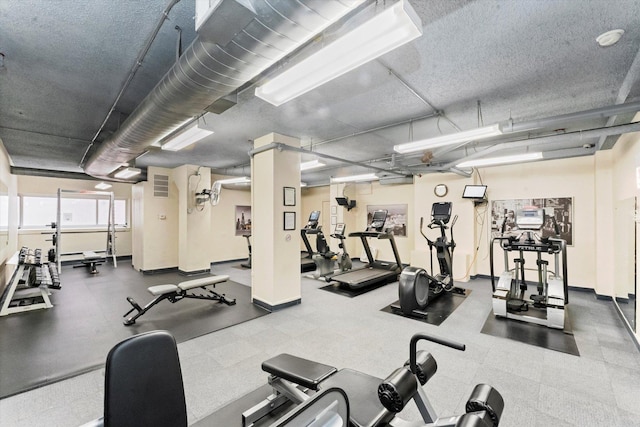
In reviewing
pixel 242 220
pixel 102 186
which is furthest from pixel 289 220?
pixel 102 186

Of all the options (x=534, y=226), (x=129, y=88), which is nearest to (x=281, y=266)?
(x=129, y=88)

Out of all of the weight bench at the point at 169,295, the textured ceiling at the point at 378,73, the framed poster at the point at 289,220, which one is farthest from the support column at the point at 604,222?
the weight bench at the point at 169,295

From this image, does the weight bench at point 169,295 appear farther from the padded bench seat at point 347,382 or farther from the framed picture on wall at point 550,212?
the framed picture on wall at point 550,212

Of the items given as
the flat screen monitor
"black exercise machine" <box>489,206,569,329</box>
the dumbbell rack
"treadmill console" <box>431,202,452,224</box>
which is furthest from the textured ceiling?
the dumbbell rack

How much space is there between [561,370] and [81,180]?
12043 mm

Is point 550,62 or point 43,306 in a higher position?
point 550,62

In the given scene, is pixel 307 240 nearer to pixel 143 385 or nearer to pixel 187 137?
pixel 187 137

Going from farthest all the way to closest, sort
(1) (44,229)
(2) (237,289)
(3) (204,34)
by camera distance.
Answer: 1. (1) (44,229)
2. (2) (237,289)
3. (3) (204,34)

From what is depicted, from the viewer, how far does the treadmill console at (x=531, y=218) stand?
4.15m

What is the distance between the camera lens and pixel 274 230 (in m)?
4.48

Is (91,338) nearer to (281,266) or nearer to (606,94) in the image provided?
(281,266)

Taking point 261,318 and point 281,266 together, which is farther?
point 281,266

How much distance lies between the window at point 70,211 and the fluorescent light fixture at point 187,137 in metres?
5.71

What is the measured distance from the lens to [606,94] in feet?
10.6
